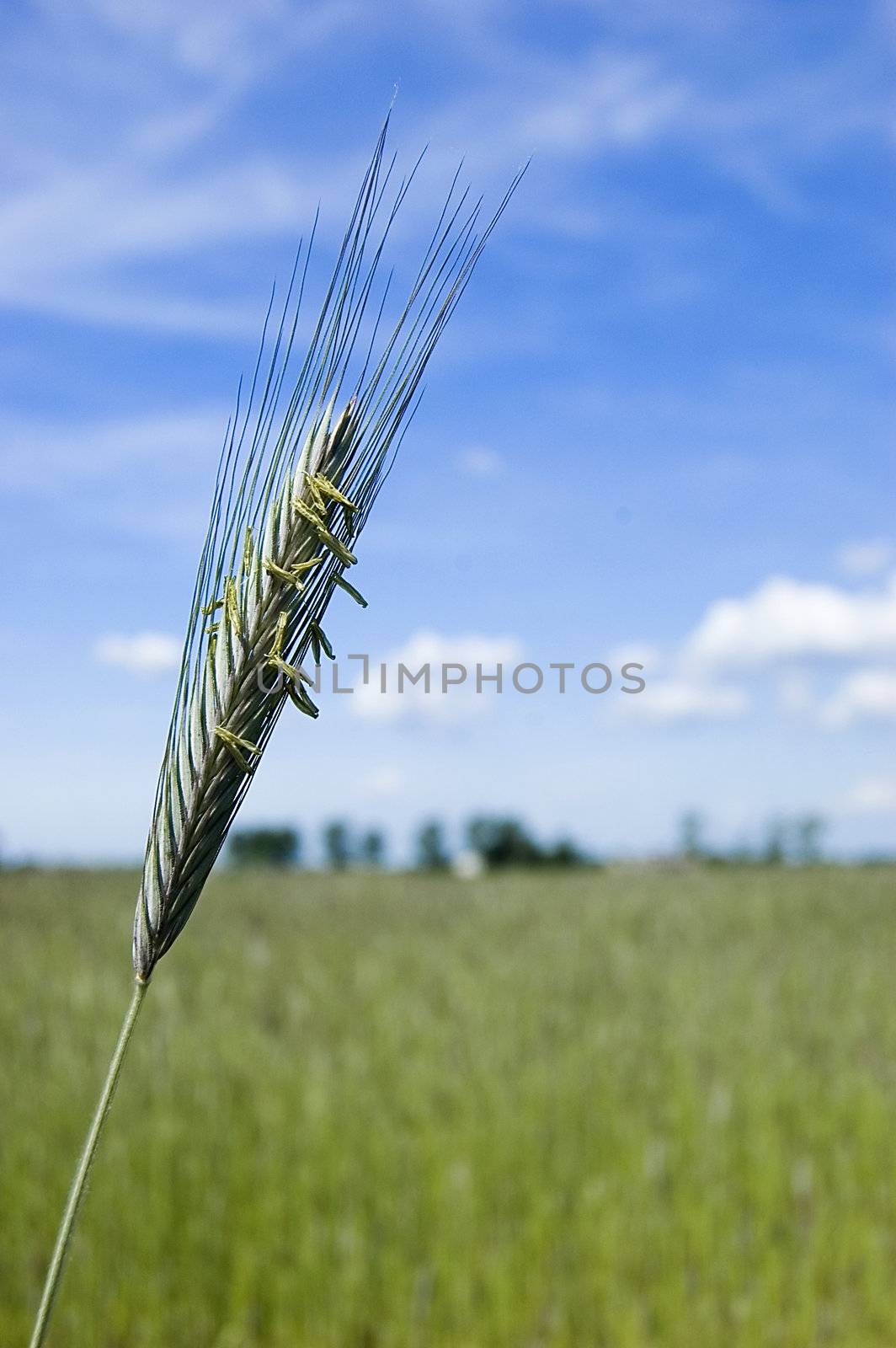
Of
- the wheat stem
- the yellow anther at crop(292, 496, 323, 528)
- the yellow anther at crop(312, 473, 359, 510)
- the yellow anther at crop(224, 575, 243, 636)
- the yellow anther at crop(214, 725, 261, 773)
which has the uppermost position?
the yellow anther at crop(312, 473, 359, 510)

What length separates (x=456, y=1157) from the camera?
3406 mm

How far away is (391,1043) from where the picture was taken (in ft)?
14.1

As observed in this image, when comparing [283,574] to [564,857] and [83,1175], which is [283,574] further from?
[564,857]

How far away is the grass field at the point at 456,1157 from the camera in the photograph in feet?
9.72

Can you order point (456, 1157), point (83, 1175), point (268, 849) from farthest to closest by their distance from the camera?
point (268, 849), point (456, 1157), point (83, 1175)

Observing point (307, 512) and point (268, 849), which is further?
point (268, 849)

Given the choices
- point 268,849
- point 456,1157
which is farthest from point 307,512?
point 268,849

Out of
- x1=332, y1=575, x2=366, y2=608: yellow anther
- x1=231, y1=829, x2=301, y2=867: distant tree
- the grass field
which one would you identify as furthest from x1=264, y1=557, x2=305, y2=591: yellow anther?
x1=231, y1=829, x2=301, y2=867: distant tree

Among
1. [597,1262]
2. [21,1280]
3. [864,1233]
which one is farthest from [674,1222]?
[21,1280]

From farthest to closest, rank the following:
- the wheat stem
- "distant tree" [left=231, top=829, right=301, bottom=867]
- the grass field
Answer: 1. "distant tree" [left=231, top=829, right=301, bottom=867]
2. the grass field
3. the wheat stem

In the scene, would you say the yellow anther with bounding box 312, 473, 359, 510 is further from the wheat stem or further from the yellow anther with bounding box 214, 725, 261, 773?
the wheat stem

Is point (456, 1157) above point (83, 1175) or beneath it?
beneath

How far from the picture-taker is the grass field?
2.96 meters

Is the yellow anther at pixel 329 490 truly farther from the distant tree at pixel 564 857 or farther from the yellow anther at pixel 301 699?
the distant tree at pixel 564 857
